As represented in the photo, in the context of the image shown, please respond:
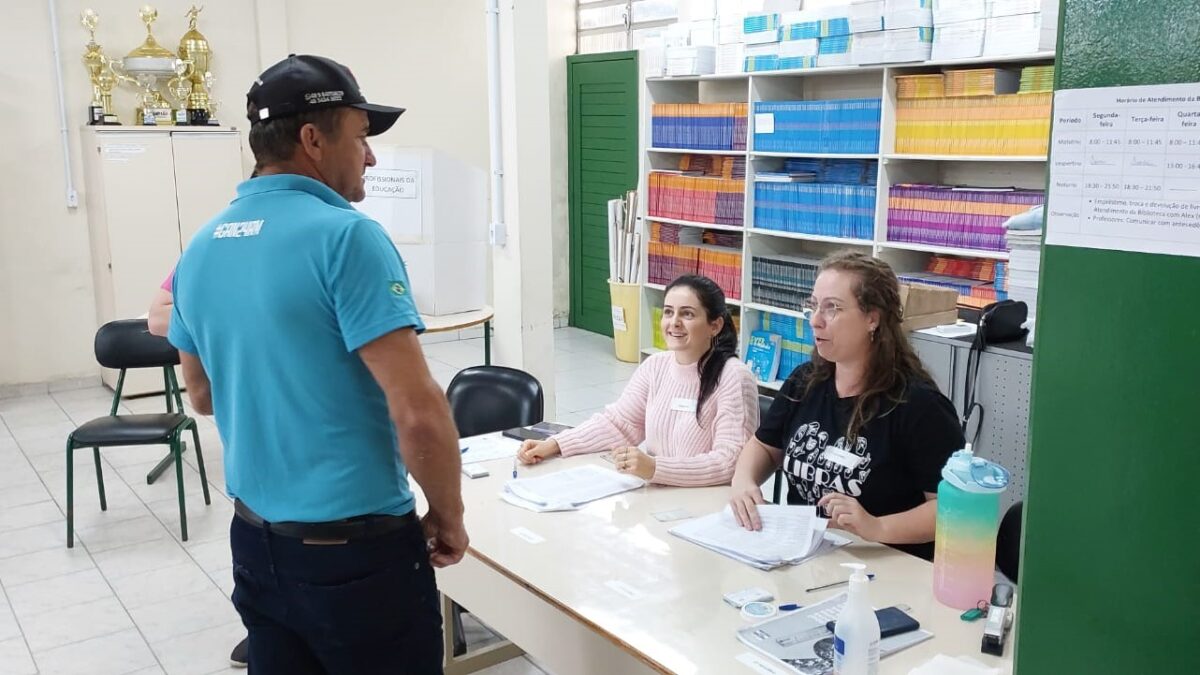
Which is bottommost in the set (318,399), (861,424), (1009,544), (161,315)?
(1009,544)

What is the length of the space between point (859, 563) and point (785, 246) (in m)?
4.49

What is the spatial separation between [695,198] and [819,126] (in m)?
1.16

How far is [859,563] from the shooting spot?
213cm

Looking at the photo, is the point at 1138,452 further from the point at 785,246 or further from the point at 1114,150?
the point at 785,246

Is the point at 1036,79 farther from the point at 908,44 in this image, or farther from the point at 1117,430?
the point at 1117,430

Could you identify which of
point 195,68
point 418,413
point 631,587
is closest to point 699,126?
point 195,68

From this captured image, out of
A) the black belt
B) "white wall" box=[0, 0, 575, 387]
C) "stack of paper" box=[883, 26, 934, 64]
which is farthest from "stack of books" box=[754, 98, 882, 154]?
the black belt

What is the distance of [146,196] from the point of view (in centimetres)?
630

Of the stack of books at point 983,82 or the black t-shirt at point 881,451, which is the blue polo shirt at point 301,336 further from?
the stack of books at point 983,82

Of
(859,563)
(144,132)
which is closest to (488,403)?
(859,563)

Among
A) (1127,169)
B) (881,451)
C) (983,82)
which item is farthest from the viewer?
(983,82)

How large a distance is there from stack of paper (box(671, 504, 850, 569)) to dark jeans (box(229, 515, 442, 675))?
688 millimetres

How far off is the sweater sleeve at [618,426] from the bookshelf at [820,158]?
2.65 m

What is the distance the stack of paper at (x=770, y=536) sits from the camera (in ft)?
7.02
